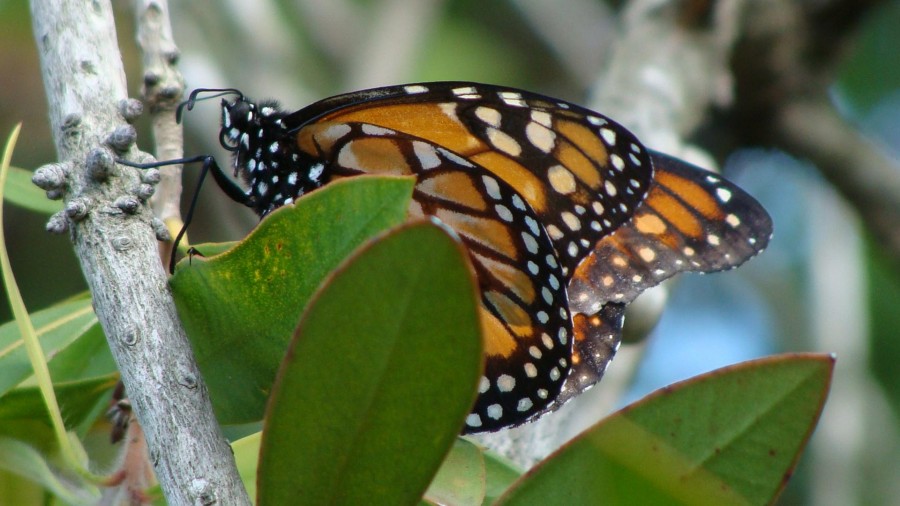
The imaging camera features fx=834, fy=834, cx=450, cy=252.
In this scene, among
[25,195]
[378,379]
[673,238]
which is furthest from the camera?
[673,238]

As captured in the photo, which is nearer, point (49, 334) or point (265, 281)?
point (265, 281)

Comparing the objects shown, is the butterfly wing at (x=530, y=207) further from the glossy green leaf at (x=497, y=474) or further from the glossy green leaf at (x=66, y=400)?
the glossy green leaf at (x=66, y=400)

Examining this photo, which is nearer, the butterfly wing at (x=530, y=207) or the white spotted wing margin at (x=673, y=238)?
the butterfly wing at (x=530, y=207)

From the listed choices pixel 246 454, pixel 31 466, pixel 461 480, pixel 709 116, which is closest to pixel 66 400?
pixel 31 466

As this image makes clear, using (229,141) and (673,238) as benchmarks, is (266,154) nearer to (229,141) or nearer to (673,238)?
(229,141)

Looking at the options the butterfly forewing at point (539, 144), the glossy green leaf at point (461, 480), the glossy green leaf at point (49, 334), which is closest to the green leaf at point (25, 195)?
the glossy green leaf at point (49, 334)

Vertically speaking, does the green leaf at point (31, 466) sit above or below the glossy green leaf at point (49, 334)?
below

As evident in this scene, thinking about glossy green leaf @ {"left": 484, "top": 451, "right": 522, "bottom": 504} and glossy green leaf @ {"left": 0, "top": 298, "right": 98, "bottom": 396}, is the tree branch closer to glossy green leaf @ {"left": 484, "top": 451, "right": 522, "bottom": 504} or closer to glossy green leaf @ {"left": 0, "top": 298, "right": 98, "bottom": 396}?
glossy green leaf @ {"left": 0, "top": 298, "right": 98, "bottom": 396}
